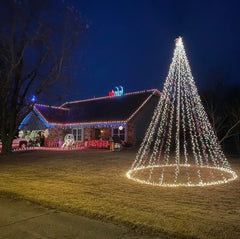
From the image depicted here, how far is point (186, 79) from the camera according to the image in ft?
38.4

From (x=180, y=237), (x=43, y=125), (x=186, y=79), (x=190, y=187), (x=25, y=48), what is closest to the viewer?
(x=180, y=237)

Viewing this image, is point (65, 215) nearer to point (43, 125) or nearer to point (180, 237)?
point (180, 237)

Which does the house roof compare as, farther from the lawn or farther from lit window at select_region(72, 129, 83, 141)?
the lawn

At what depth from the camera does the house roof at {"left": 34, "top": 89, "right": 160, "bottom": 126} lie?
72.9 ft

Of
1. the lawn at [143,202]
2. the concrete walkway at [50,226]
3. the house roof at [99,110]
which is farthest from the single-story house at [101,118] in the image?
the concrete walkway at [50,226]

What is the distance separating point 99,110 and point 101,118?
1885 mm

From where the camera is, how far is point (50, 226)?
14.1 ft

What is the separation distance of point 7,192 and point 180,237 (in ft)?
16.1

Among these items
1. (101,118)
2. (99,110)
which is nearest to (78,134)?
(99,110)

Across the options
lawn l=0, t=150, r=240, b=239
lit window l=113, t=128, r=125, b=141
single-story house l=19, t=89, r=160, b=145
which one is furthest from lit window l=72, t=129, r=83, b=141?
lawn l=0, t=150, r=240, b=239

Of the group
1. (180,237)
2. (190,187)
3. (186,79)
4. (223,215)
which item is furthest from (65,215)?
(186,79)

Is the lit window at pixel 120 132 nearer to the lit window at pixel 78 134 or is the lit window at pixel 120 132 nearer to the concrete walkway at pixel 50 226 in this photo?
the lit window at pixel 78 134

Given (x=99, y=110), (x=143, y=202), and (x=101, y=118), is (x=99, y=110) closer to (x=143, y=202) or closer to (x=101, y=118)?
(x=101, y=118)

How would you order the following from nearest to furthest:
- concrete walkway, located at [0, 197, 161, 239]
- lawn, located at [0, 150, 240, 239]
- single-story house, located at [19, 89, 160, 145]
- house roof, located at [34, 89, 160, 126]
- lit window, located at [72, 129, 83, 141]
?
concrete walkway, located at [0, 197, 161, 239] < lawn, located at [0, 150, 240, 239] < single-story house, located at [19, 89, 160, 145] < house roof, located at [34, 89, 160, 126] < lit window, located at [72, 129, 83, 141]
